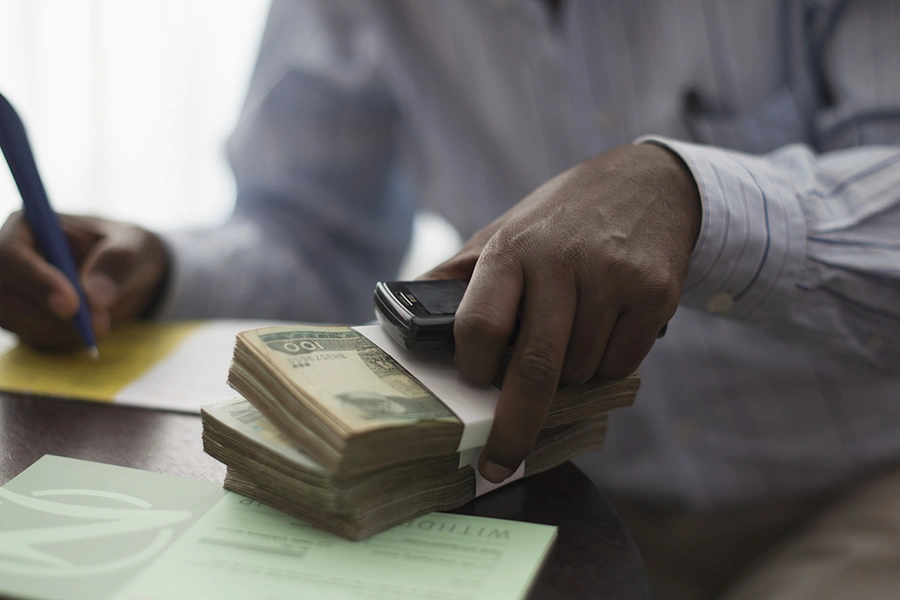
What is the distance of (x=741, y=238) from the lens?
53cm

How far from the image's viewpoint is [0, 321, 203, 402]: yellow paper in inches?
23.5

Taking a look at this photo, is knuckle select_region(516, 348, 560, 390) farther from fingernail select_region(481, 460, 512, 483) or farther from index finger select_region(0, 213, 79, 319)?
index finger select_region(0, 213, 79, 319)

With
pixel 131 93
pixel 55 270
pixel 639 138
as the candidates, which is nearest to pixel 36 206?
pixel 55 270

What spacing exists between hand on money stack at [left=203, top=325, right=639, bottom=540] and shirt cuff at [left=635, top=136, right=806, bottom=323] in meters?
0.16

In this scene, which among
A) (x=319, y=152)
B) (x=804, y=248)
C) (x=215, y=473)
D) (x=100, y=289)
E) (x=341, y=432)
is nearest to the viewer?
(x=341, y=432)

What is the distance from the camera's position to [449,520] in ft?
1.31

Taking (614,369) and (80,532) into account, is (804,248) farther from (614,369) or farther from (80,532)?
(80,532)

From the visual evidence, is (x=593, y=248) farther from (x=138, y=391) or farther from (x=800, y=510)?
(x=800, y=510)

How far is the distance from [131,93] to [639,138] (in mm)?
1648

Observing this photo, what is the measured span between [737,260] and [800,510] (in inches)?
19.9

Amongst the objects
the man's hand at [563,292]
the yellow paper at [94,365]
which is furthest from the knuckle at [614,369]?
the yellow paper at [94,365]

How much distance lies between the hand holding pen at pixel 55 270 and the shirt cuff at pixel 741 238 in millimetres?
559

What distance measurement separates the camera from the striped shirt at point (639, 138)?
64 centimetres

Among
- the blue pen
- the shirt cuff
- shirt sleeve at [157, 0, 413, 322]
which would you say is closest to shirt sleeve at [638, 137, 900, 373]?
the shirt cuff
